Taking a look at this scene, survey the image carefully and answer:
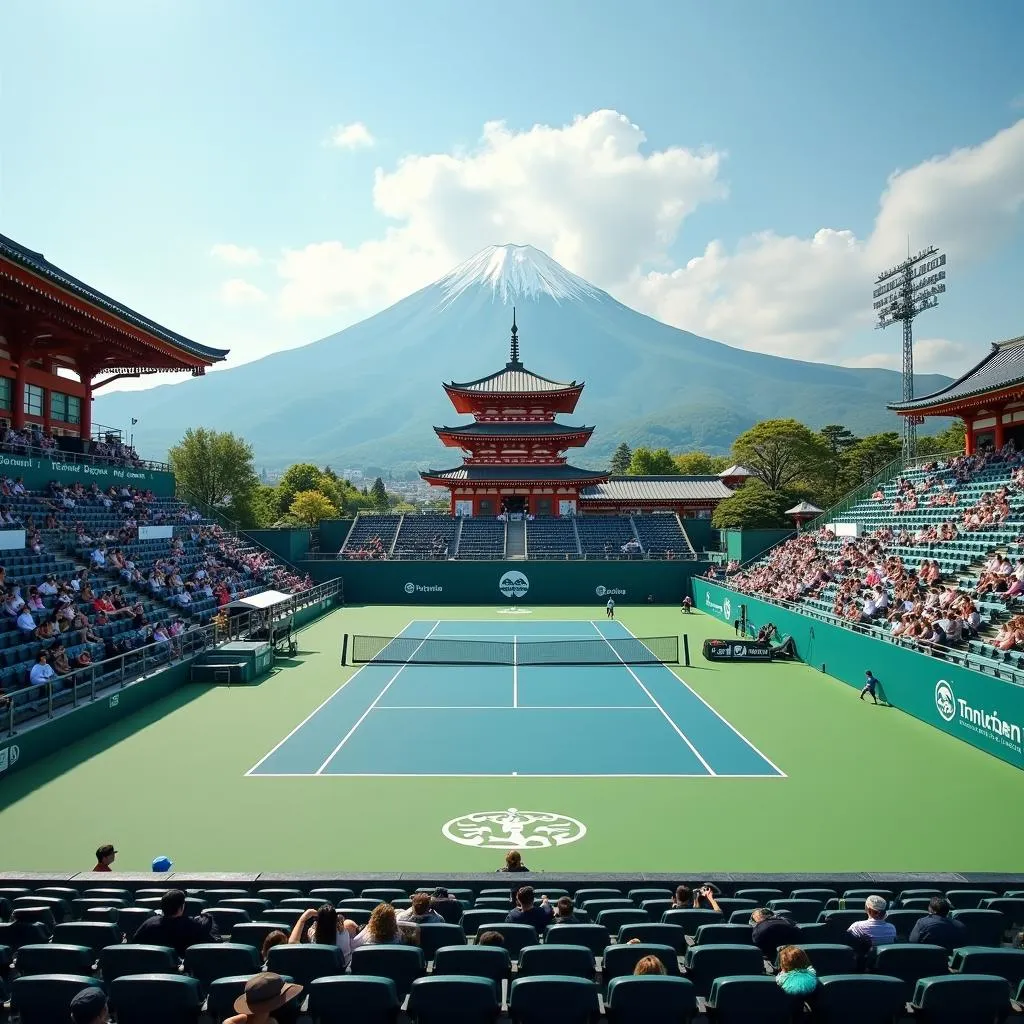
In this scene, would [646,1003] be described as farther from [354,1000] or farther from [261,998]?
[261,998]

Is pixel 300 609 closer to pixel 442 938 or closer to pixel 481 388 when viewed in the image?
pixel 481 388

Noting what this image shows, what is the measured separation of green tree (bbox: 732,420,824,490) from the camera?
64.6 meters

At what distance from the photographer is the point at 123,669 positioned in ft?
57.8

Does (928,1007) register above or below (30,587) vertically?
below

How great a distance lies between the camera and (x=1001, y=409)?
29.3 meters

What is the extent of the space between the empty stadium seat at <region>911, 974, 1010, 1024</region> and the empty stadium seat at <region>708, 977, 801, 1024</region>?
0.85 meters

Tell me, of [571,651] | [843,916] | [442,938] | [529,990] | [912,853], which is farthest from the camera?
[571,651]

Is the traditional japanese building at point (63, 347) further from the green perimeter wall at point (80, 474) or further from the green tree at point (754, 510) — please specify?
the green tree at point (754, 510)

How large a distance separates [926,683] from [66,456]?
27.9 meters

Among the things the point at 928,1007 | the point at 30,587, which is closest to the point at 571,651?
the point at 30,587

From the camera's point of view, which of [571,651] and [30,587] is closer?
[30,587]

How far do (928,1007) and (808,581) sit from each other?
24.8 meters

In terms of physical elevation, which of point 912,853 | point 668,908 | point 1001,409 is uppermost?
point 1001,409

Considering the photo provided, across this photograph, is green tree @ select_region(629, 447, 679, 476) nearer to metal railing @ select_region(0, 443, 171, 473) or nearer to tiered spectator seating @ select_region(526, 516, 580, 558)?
tiered spectator seating @ select_region(526, 516, 580, 558)
